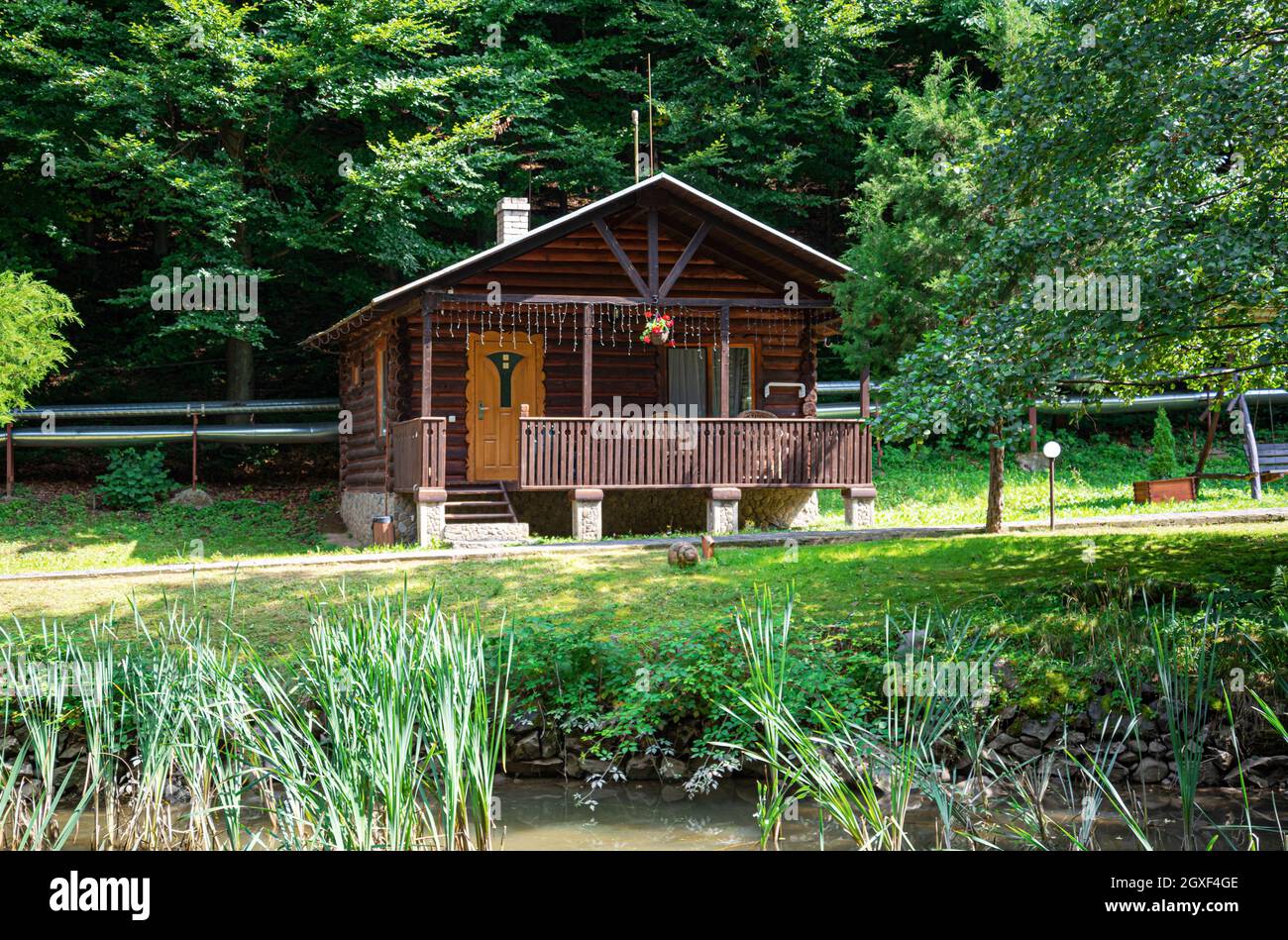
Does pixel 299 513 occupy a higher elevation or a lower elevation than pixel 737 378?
lower

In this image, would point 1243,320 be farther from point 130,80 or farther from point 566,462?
point 130,80

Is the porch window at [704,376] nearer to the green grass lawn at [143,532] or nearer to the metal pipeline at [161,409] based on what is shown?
the green grass lawn at [143,532]

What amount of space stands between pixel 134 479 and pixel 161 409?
5.71 ft

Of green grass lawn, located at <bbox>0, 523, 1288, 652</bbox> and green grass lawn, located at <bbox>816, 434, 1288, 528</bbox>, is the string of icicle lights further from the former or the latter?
green grass lawn, located at <bbox>0, 523, 1288, 652</bbox>

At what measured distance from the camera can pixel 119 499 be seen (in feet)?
67.9

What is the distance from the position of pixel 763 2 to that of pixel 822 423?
1446cm

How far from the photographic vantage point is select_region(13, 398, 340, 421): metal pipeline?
21.8 metres

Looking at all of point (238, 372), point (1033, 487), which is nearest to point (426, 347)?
point (238, 372)

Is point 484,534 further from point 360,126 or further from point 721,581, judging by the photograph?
point 360,126

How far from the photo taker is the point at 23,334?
1695cm

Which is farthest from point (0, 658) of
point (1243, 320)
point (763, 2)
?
point (763, 2)

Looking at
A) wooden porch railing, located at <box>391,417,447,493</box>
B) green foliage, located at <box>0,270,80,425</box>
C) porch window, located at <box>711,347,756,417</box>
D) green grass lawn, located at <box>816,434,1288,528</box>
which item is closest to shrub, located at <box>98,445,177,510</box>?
green foliage, located at <box>0,270,80,425</box>

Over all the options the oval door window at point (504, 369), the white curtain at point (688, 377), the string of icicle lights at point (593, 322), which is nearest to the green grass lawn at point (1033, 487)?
the white curtain at point (688, 377)

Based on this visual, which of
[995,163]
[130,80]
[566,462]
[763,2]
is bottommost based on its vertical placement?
[566,462]
